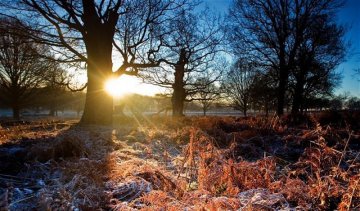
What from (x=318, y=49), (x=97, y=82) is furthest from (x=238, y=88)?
(x=97, y=82)

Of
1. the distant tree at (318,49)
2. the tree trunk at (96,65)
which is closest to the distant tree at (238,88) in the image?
the distant tree at (318,49)

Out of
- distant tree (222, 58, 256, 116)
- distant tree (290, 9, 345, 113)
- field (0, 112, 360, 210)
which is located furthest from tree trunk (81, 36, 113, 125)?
distant tree (222, 58, 256, 116)

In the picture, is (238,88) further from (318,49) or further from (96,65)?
(96,65)

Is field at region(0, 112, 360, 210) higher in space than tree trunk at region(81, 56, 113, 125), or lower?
lower

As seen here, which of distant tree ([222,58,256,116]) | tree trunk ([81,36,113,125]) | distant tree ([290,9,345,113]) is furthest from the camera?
distant tree ([222,58,256,116])

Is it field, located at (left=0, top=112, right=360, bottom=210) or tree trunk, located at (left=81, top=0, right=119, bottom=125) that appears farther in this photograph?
tree trunk, located at (left=81, top=0, right=119, bottom=125)

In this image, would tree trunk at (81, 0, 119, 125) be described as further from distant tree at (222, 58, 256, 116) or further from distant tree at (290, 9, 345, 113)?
distant tree at (222, 58, 256, 116)

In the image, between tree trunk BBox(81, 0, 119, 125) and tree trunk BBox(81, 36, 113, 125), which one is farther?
tree trunk BBox(81, 36, 113, 125)

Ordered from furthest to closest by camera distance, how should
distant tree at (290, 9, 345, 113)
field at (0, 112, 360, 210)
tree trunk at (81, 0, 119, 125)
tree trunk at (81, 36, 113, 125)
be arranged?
distant tree at (290, 9, 345, 113)
tree trunk at (81, 36, 113, 125)
tree trunk at (81, 0, 119, 125)
field at (0, 112, 360, 210)

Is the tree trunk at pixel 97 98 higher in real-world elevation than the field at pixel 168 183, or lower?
higher

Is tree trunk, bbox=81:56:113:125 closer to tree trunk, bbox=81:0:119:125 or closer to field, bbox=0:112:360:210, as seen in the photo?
tree trunk, bbox=81:0:119:125

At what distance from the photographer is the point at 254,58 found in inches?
814

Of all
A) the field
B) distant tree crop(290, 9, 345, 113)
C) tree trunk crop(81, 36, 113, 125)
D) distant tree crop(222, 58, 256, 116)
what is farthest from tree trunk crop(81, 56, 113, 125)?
distant tree crop(222, 58, 256, 116)

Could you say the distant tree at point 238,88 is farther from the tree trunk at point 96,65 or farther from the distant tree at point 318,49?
the tree trunk at point 96,65
